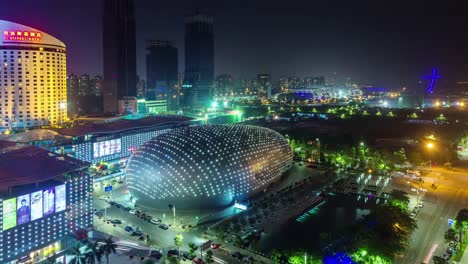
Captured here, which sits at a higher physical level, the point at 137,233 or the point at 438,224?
the point at 438,224

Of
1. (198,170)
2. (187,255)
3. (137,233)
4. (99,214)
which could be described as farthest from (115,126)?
(187,255)

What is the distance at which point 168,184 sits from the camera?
3994 centimetres

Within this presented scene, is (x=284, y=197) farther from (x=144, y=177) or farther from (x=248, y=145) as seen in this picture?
(x=144, y=177)

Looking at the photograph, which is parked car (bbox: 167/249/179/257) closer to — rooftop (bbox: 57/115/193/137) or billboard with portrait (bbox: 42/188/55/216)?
billboard with portrait (bbox: 42/188/55/216)

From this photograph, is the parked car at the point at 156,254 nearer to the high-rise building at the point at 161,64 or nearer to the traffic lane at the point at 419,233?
the traffic lane at the point at 419,233

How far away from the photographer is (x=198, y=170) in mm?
40188

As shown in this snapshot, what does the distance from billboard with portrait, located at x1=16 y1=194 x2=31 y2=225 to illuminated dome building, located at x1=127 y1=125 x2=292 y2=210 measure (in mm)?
13317

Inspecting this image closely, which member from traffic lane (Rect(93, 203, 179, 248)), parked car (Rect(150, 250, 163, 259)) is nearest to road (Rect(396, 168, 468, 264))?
parked car (Rect(150, 250, 163, 259))

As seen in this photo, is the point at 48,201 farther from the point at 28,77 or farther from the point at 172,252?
the point at 28,77

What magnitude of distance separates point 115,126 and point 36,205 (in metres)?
36.4

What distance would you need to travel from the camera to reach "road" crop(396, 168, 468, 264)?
30.2 metres

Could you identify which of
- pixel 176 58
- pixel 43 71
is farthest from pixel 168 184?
pixel 176 58

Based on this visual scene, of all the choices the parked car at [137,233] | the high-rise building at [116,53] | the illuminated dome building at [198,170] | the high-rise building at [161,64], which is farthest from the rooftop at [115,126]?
the high-rise building at [161,64]

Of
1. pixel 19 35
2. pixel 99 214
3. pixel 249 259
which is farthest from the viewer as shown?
pixel 19 35
